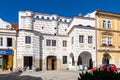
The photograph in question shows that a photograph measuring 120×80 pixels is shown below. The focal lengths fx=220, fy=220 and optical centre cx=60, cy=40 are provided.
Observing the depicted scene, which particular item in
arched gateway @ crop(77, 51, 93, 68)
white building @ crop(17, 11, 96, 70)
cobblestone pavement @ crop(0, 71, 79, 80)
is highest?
white building @ crop(17, 11, 96, 70)

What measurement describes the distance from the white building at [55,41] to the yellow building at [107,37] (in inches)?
43.8

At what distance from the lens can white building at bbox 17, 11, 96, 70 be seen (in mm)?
34625

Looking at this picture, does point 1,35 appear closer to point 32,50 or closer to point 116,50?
point 32,50

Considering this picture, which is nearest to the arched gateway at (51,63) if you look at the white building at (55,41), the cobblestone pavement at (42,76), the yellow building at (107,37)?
the white building at (55,41)

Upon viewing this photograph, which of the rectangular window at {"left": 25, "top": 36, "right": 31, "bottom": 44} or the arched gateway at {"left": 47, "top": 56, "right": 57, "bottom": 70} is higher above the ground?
the rectangular window at {"left": 25, "top": 36, "right": 31, "bottom": 44}

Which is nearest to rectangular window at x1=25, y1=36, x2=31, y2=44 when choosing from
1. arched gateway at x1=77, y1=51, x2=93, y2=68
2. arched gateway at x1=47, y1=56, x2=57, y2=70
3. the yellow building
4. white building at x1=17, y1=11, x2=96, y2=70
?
white building at x1=17, y1=11, x2=96, y2=70

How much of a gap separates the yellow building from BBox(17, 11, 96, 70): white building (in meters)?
1.11

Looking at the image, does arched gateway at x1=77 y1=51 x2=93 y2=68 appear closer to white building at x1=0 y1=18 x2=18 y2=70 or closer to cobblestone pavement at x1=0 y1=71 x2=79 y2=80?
cobblestone pavement at x1=0 y1=71 x2=79 y2=80

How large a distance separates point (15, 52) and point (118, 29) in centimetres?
1840

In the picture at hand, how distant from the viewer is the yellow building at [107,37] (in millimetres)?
37531

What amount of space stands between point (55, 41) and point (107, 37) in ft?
29.7

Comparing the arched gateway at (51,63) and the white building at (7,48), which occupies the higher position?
the white building at (7,48)

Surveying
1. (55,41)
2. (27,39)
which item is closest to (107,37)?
(55,41)

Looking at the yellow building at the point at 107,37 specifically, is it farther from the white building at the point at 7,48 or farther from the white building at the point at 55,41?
the white building at the point at 7,48
